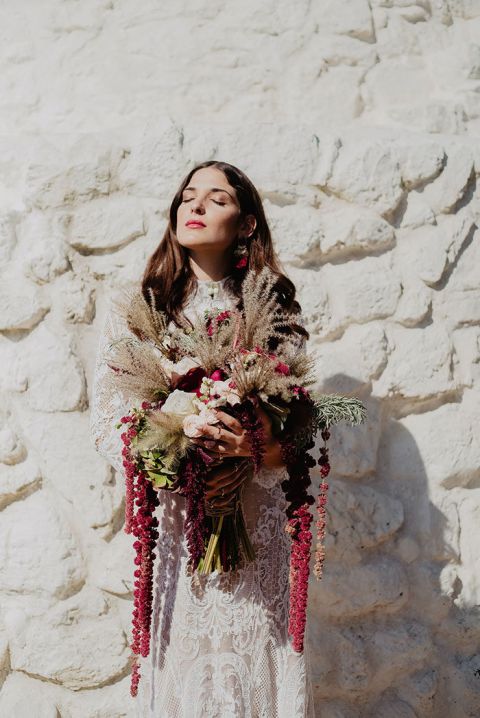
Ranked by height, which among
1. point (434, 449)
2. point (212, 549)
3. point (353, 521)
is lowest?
point (353, 521)

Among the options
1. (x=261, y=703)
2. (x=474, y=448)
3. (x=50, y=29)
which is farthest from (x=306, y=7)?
(x=261, y=703)

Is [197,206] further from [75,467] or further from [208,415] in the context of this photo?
[75,467]

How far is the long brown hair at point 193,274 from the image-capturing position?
76.7 inches

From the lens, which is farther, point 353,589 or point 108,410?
point 353,589

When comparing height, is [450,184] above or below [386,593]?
above

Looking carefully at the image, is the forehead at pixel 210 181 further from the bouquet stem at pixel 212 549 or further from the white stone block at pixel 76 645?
the white stone block at pixel 76 645

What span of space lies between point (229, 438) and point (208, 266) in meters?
0.60

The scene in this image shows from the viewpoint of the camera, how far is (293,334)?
72.6 inches

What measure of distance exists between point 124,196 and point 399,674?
1759 millimetres

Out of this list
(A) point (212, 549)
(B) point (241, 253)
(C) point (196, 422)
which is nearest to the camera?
(C) point (196, 422)

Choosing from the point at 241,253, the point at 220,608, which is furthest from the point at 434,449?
the point at 220,608

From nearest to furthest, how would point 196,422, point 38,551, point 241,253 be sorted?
point 196,422
point 241,253
point 38,551

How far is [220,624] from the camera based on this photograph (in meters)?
1.69

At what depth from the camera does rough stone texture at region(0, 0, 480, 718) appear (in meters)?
2.34
